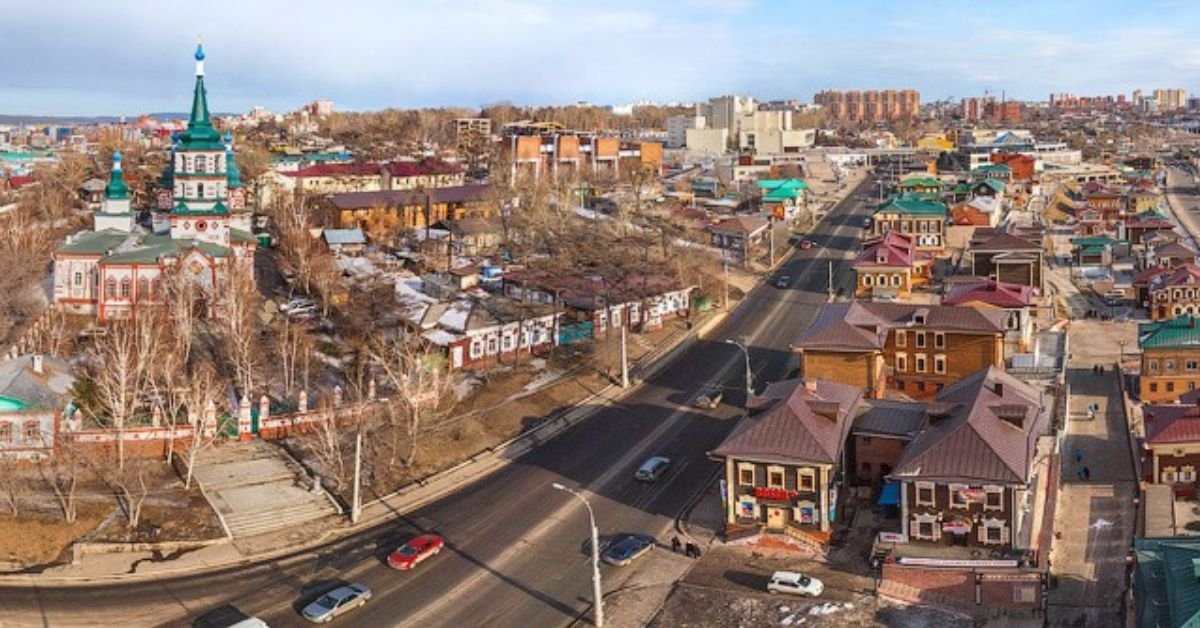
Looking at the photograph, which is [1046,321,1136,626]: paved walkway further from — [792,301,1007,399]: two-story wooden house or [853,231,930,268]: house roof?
[853,231,930,268]: house roof

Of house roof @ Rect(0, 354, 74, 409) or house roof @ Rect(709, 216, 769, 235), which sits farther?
house roof @ Rect(709, 216, 769, 235)

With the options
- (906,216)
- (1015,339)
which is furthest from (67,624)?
(906,216)

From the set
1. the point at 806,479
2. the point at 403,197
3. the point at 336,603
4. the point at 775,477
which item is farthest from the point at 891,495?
the point at 403,197

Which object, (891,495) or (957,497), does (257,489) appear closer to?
(891,495)

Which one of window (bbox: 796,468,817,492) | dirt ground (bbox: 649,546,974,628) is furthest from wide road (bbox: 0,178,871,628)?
window (bbox: 796,468,817,492)

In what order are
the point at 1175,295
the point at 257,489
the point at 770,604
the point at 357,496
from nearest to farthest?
the point at 770,604 → the point at 357,496 → the point at 257,489 → the point at 1175,295

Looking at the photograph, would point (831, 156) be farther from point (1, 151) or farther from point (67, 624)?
point (67, 624)
